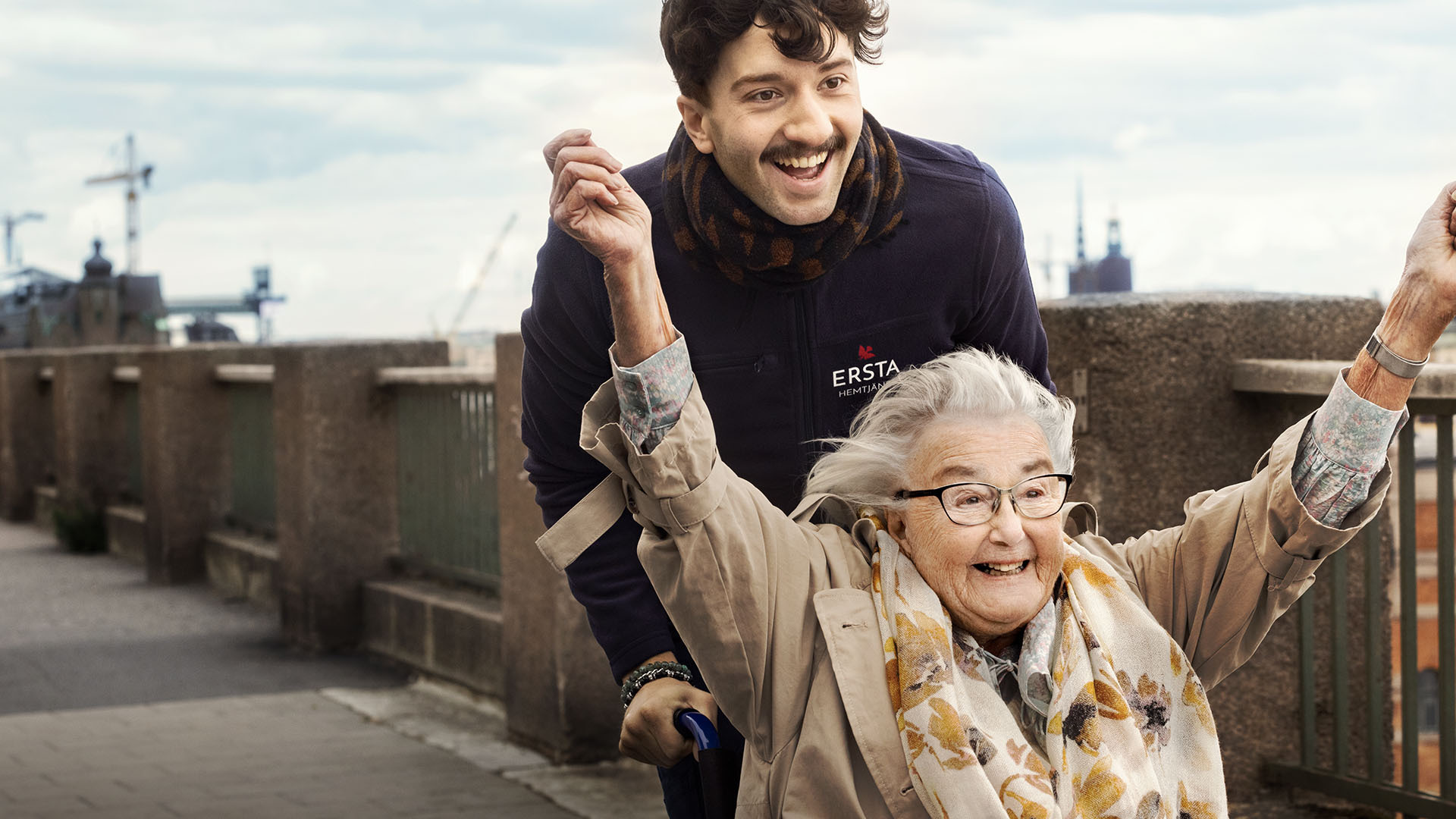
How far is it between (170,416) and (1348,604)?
827 centimetres

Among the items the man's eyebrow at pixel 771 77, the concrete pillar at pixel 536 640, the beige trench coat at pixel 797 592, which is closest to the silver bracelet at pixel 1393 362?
the beige trench coat at pixel 797 592

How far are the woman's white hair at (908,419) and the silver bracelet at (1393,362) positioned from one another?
495 mm

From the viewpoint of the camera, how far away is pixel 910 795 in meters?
2.36

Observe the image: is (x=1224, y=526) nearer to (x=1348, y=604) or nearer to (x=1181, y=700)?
(x=1181, y=700)

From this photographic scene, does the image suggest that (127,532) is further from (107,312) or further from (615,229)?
(107,312)

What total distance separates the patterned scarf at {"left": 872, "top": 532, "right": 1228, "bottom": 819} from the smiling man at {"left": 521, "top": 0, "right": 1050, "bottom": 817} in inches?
14.0

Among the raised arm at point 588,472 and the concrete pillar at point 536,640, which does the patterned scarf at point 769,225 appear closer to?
the raised arm at point 588,472

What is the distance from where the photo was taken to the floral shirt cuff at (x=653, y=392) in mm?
2268

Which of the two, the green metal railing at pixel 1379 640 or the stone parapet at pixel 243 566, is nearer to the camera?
the green metal railing at pixel 1379 640

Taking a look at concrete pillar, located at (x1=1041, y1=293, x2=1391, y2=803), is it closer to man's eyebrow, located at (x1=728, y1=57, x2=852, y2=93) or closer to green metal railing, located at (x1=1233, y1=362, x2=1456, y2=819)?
green metal railing, located at (x1=1233, y1=362, x2=1456, y2=819)

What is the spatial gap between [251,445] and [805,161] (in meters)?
8.73

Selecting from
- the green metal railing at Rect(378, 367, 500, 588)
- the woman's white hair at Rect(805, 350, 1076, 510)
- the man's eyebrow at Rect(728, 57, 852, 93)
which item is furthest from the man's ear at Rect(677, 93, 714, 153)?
the green metal railing at Rect(378, 367, 500, 588)

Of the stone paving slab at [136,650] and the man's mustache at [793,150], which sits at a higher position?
the man's mustache at [793,150]

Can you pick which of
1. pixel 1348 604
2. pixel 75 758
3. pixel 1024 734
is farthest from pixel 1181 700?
pixel 75 758
